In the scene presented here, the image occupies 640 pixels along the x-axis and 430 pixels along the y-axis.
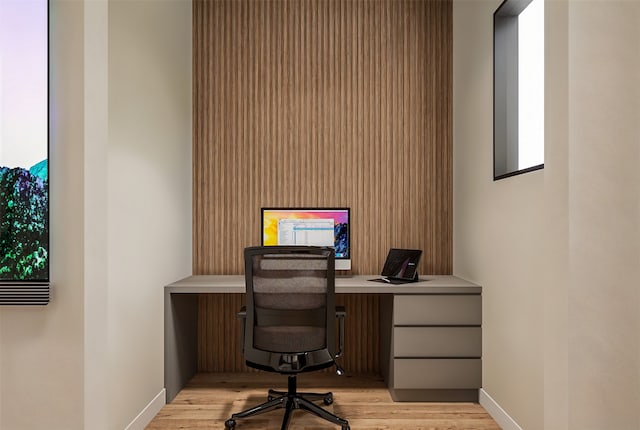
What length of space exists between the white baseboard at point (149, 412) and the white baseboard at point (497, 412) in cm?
194

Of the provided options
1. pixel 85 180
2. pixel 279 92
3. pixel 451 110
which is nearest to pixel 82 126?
pixel 85 180

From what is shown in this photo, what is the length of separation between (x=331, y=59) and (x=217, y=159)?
44.6 inches

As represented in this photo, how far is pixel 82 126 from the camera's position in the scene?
6.23 ft

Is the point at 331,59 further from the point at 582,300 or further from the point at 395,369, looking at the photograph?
the point at 582,300

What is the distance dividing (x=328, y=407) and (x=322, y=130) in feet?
6.26

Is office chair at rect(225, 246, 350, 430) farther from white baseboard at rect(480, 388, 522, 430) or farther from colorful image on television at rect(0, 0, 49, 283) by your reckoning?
colorful image on television at rect(0, 0, 49, 283)

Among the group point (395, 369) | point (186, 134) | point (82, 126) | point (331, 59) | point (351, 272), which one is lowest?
point (395, 369)

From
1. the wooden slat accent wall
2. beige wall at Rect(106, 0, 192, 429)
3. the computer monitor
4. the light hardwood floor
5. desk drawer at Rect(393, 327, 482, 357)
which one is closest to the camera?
beige wall at Rect(106, 0, 192, 429)

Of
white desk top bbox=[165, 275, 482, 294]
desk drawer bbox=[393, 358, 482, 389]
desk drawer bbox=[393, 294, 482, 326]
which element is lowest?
desk drawer bbox=[393, 358, 482, 389]

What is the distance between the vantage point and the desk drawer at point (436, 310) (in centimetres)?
278

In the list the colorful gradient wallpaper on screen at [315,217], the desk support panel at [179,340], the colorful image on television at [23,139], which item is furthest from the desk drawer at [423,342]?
the colorful image on television at [23,139]

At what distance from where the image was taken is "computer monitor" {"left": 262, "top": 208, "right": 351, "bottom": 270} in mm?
3215

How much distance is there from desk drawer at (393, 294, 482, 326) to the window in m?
0.78

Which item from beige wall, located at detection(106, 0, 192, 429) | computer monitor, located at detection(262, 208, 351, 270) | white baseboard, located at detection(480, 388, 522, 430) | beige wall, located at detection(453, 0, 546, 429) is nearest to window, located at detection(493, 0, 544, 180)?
beige wall, located at detection(453, 0, 546, 429)
